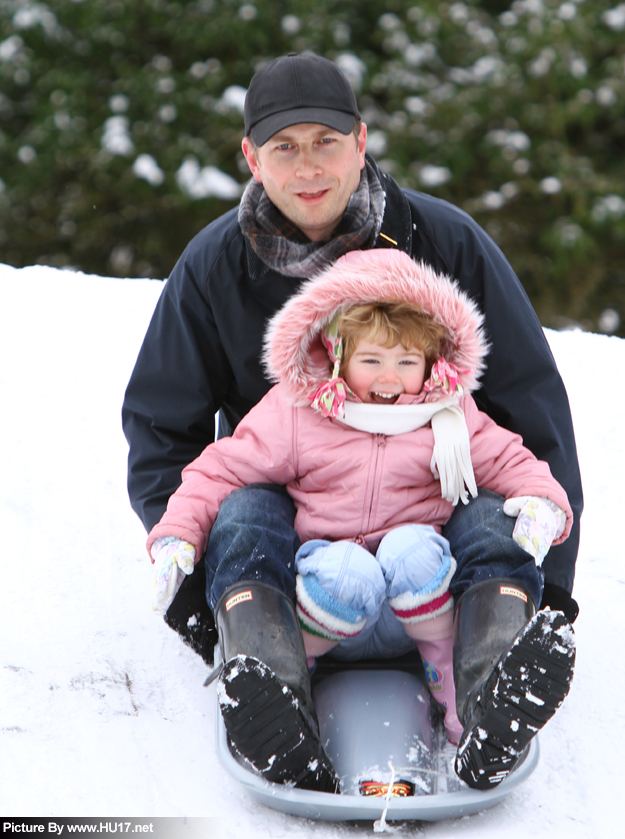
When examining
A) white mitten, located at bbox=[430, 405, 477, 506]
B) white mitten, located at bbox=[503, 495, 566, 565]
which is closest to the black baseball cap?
white mitten, located at bbox=[430, 405, 477, 506]

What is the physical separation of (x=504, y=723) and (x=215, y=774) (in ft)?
1.67

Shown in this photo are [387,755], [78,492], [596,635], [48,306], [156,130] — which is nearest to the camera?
[387,755]

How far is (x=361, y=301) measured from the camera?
5.46 ft

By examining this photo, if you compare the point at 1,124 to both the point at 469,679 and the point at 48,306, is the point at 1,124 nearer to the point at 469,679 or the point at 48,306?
the point at 48,306

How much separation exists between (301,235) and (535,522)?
28.3 inches

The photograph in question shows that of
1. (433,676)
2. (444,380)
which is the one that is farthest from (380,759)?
(444,380)

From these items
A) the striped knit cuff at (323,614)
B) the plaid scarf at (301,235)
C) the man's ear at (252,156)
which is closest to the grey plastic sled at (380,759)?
the striped knit cuff at (323,614)

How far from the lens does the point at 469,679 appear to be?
141 cm

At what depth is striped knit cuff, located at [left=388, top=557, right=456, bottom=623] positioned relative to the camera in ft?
5.00

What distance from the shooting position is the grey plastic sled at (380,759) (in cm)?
138

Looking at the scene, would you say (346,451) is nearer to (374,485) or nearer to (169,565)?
(374,485)

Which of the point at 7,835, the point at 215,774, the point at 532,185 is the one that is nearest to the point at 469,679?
the point at 215,774

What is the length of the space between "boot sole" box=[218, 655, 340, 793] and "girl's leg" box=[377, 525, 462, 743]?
26cm

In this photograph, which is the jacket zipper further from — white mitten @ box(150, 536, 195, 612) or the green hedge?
the green hedge
